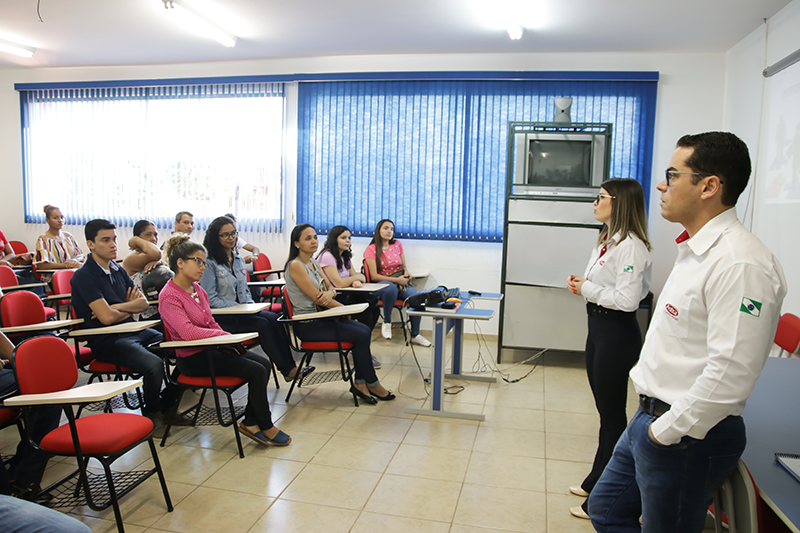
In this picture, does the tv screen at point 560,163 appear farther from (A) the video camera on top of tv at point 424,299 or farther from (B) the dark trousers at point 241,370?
(B) the dark trousers at point 241,370

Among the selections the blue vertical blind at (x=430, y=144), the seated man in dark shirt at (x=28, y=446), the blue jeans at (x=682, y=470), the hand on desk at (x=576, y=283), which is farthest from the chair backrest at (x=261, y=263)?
the blue jeans at (x=682, y=470)

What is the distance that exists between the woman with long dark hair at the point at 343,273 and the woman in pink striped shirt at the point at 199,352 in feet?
4.62

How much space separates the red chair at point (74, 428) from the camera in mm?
2012

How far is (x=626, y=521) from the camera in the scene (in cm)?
157

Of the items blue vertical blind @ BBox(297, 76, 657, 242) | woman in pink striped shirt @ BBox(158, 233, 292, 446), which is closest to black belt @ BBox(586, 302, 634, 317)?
woman in pink striped shirt @ BBox(158, 233, 292, 446)

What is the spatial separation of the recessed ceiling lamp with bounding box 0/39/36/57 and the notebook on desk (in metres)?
7.43

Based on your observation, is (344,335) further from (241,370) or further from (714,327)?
(714,327)

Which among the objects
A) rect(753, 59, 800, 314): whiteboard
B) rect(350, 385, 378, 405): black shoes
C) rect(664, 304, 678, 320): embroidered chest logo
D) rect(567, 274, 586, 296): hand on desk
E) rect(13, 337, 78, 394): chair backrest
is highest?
rect(753, 59, 800, 314): whiteboard

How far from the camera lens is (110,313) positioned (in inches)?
122

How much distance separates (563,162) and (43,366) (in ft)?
13.9

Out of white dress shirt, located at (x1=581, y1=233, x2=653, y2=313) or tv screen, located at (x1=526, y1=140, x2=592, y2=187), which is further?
tv screen, located at (x1=526, y1=140, x2=592, y2=187)

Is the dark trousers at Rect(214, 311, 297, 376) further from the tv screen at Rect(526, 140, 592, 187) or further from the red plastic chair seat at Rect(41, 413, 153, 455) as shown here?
the tv screen at Rect(526, 140, 592, 187)

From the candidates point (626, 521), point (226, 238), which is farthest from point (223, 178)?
point (626, 521)

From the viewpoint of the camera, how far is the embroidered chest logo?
1293mm
